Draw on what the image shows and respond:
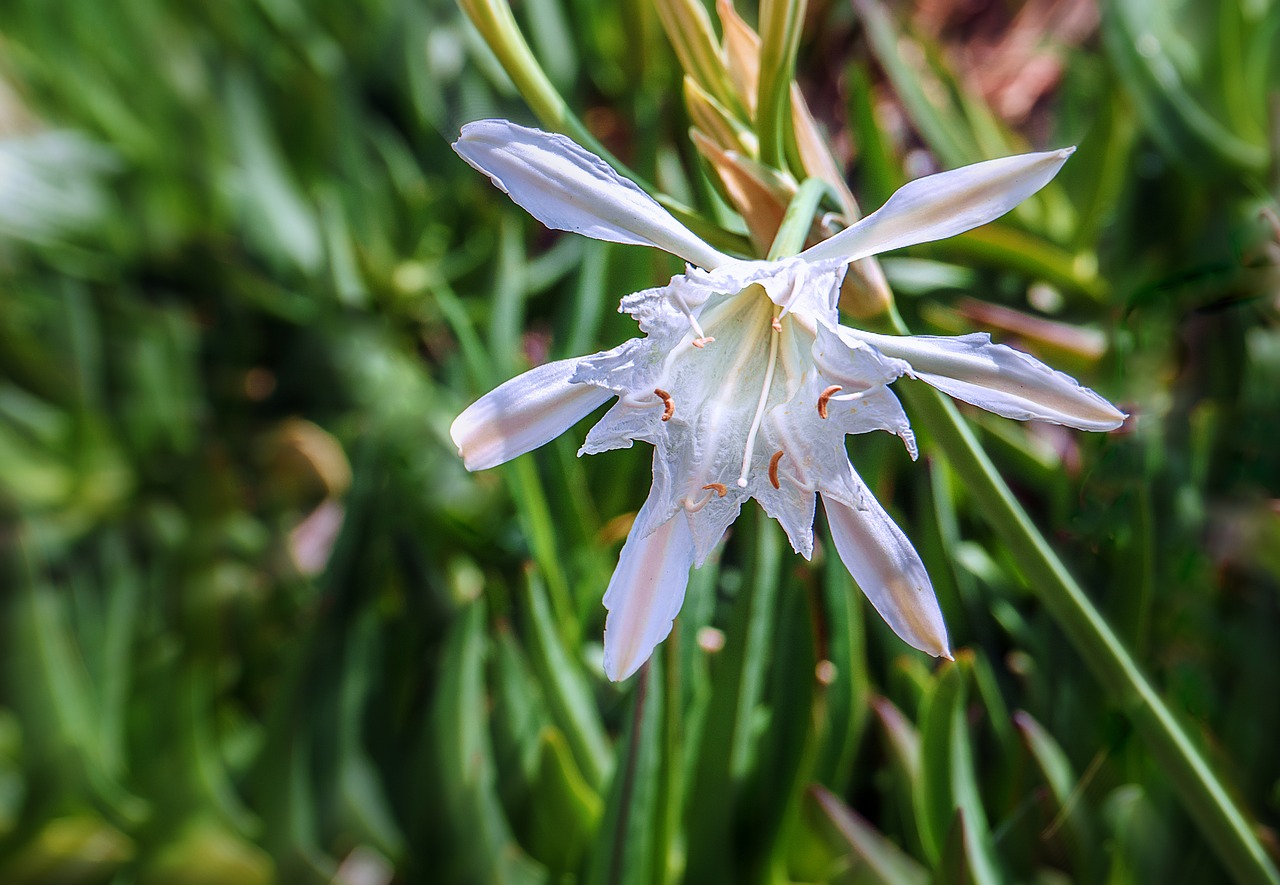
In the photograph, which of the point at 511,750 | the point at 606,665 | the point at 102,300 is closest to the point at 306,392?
the point at 102,300

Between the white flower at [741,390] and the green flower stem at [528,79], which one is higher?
the green flower stem at [528,79]

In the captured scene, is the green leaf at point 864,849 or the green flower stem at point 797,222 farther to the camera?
the green leaf at point 864,849

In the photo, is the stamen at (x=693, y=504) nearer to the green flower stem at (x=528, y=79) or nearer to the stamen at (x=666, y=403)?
the stamen at (x=666, y=403)

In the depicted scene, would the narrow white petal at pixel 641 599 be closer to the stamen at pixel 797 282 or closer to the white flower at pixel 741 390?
the white flower at pixel 741 390

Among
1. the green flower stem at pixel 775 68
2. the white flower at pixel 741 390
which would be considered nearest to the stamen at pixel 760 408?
the white flower at pixel 741 390

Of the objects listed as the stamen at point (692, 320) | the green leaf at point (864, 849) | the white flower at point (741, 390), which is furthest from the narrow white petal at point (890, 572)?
the green leaf at point (864, 849)

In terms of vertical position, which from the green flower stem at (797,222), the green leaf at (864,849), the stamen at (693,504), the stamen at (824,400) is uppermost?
the green flower stem at (797,222)

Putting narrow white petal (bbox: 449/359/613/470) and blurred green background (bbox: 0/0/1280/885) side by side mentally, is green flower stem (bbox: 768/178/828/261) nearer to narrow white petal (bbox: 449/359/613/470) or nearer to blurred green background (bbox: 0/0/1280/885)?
narrow white petal (bbox: 449/359/613/470)
